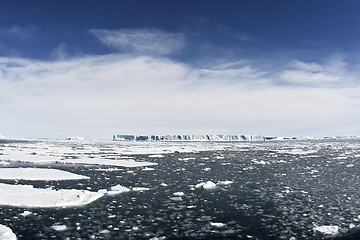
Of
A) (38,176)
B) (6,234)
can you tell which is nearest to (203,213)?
(6,234)

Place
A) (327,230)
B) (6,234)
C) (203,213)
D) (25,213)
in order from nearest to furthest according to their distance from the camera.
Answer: (6,234)
(327,230)
(25,213)
(203,213)

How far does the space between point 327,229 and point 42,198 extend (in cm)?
867

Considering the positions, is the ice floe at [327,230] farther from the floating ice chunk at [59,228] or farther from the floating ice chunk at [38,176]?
the floating ice chunk at [38,176]

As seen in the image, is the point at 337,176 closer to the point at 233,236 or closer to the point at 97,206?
the point at 233,236

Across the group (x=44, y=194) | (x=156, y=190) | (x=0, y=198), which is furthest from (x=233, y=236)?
(x=0, y=198)

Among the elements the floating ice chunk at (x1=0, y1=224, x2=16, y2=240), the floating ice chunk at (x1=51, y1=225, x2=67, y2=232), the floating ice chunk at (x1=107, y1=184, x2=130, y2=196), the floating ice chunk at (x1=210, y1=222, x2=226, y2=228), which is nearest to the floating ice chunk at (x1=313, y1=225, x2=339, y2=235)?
the floating ice chunk at (x1=210, y1=222, x2=226, y2=228)

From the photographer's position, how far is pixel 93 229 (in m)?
7.51

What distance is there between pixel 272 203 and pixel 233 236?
3780 mm

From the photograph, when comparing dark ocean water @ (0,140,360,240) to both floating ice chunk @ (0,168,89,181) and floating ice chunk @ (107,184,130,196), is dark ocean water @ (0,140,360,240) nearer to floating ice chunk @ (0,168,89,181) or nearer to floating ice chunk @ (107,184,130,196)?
floating ice chunk @ (107,184,130,196)

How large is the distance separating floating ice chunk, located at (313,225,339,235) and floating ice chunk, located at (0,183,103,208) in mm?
6904

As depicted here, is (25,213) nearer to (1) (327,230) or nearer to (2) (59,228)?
(2) (59,228)

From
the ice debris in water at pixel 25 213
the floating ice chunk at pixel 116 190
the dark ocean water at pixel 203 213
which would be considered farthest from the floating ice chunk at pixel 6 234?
the floating ice chunk at pixel 116 190

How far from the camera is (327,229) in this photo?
291 inches

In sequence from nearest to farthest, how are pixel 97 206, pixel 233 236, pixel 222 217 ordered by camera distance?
pixel 233 236
pixel 222 217
pixel 97 206
